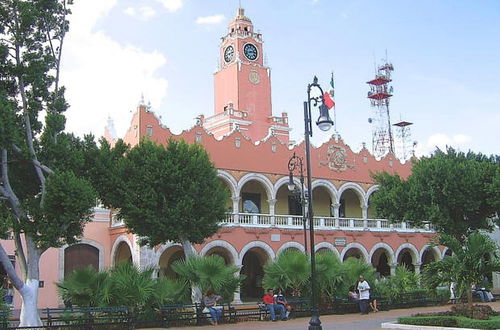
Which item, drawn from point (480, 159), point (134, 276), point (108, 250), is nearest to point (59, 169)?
point (134, 276)

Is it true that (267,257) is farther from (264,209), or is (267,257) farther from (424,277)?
(424,277)

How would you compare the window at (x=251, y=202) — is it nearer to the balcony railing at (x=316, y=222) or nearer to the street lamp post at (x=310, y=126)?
the balcony railing at (x=316, y=222)

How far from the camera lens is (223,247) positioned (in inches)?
1141

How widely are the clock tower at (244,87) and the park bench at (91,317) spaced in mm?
19944

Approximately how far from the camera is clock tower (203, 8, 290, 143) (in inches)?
1433

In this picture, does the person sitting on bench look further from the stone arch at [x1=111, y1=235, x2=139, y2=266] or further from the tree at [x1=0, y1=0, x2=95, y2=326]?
the stone arch at [x1=111, y1=235, x2=139, y2=266]

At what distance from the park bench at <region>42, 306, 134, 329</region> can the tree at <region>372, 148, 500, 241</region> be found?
47.6 ft

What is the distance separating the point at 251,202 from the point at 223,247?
4.11 metres

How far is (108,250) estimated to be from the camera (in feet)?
99.1

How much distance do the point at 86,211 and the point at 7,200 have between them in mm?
2374

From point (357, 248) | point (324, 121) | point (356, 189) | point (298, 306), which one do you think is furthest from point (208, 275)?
point (356, 189)

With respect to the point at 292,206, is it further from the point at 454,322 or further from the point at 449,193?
the point at 454,322

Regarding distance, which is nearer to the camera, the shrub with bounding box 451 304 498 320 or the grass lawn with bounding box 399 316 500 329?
the grass lawn with bounding box 399 316 500 329

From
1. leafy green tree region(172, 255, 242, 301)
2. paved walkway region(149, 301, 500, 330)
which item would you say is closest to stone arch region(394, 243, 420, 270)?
paved walkway region(149, 301, 500, 330)
